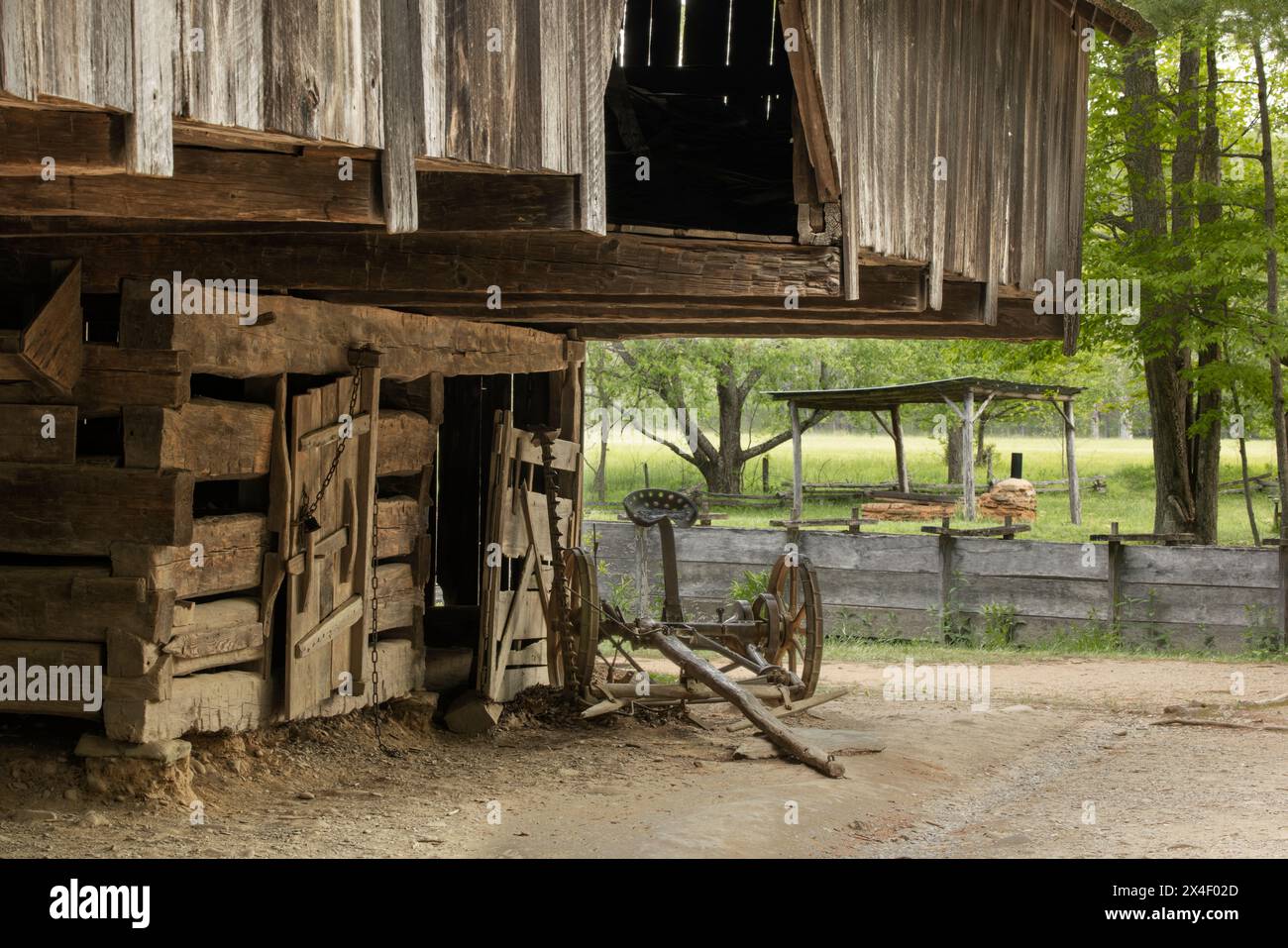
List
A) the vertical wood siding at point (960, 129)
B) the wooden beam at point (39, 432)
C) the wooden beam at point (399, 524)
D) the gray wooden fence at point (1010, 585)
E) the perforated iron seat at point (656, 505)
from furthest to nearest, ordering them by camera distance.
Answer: the gray wooden fence at point (1010, 585)
the perforated iron seat at point (656, 505)
the wooden beam at point (399, 524)
the vertical wood siding at point (960, 129)
the wooden beam at point (39, 432)

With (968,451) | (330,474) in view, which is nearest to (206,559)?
(330,474)

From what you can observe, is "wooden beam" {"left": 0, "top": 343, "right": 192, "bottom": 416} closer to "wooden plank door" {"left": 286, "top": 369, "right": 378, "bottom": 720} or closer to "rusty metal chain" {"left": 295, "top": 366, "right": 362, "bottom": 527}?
"wooden plank door" {"left": 286, "top": 369, "right": 378, "bottom": 720}

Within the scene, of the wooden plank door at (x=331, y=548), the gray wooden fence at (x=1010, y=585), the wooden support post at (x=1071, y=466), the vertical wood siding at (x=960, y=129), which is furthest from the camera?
the wooden support post at (x=1071, y=466)

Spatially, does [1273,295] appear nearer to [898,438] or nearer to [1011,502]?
[898,438]

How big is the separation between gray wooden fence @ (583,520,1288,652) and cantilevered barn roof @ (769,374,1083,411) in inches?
319

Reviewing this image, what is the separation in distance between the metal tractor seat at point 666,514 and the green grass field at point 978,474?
1551 cm

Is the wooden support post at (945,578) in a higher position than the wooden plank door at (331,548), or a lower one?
lower

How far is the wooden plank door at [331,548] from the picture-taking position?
893 cm

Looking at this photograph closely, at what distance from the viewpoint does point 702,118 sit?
38.1ft

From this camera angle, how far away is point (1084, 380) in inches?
1828

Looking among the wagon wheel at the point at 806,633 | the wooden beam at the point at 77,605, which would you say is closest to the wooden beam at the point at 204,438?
the wooden beam at the point at 77,605

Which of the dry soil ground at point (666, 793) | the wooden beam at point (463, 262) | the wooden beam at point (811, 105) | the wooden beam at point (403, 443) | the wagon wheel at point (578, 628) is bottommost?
the dry soil ground at point (666, 793)

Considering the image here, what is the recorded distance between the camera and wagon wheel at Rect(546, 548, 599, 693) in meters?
10.7

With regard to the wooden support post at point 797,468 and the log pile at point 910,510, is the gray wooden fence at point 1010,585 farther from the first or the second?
the log pile at point 910,510
